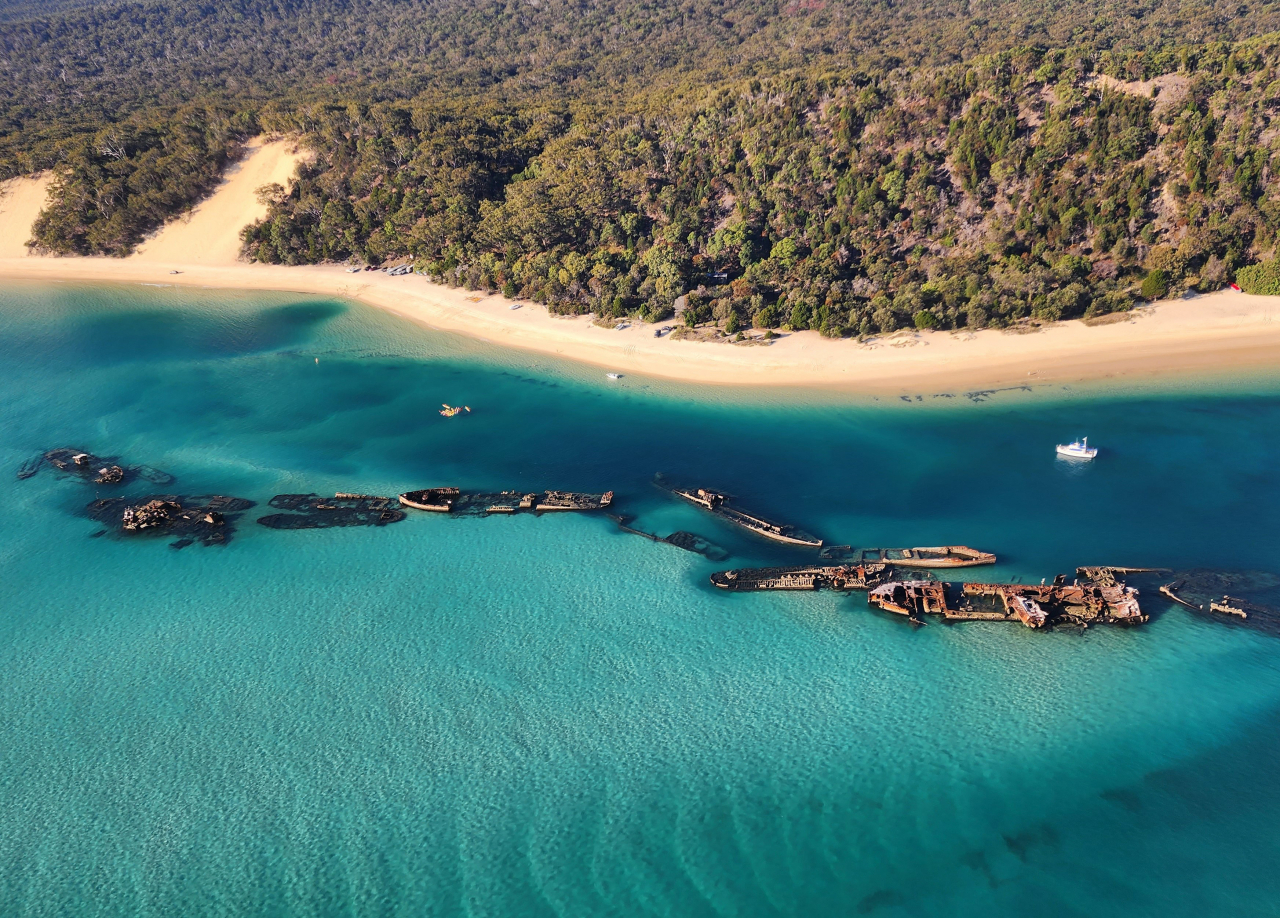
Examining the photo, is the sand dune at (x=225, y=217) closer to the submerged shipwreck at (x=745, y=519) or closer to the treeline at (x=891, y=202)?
the treeline at (x=891, y=202)

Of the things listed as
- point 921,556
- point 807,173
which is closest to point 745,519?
point 921,556

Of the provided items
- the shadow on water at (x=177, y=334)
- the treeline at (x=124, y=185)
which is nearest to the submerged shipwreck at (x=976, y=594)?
the shadow on water at (x=177, y=334)

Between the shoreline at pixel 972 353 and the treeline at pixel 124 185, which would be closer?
the shoreline at pixel 972 353

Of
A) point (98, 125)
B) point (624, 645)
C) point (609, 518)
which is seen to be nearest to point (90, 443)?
point (609, 518)

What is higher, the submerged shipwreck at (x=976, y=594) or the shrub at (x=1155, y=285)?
the shrub at (x=1155, y=285)

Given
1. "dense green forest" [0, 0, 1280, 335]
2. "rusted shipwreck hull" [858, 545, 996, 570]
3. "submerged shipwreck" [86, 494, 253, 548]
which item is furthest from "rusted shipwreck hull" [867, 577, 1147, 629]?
"submerged shipwreck" [86, 494, 253, 548]

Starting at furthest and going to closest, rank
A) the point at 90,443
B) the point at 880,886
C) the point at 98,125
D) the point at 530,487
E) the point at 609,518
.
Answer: the point at 98,125, the point at 90,443, the point at 530,487, the point at 609,518, the point at 880,886

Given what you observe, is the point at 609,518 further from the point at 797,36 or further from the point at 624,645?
the point at 797,36
